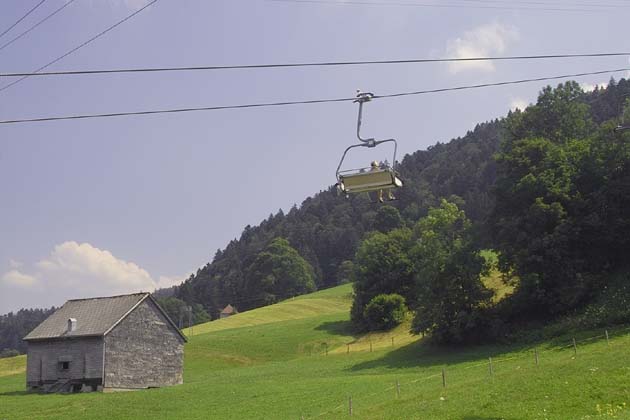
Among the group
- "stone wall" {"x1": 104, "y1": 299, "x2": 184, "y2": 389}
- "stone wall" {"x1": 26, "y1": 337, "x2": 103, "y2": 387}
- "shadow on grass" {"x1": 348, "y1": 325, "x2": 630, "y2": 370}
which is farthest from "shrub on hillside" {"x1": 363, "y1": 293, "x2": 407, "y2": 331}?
"stone wall" {"x1": 26, "y1": 337, "x2": 103, "y2": 387}

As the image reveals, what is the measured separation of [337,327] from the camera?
3406 inches

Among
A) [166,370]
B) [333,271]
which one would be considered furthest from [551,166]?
[333,271]

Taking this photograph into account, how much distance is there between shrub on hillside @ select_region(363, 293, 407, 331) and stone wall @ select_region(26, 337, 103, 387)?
Answer: 110ft

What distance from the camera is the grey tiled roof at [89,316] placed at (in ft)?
187

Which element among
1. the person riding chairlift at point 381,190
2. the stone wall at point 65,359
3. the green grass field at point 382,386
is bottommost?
the green grass field at point 382,386

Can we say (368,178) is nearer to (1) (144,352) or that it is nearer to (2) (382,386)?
(2) (382,386)

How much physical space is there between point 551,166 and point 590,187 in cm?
337

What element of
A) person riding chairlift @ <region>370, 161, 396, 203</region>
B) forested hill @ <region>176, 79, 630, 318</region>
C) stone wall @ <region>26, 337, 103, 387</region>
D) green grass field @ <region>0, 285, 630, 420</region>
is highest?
forested hill @ <region>176, 79, 630, 318</region>

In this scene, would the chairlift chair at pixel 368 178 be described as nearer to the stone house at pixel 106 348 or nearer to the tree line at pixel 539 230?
the tree line at pixel 539 230

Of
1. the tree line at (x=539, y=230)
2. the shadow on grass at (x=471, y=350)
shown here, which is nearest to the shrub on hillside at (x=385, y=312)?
the tree line at (x=539, y=230)

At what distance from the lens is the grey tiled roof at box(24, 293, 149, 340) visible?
56.9 metres

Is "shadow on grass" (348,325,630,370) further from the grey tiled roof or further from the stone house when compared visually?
the grey tiled roof

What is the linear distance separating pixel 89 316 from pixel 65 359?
4280 millimetres

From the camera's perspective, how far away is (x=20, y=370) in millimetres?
76562
